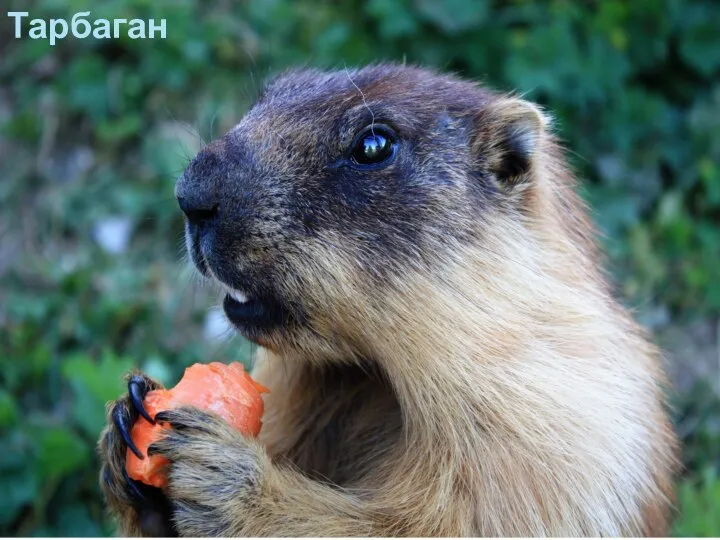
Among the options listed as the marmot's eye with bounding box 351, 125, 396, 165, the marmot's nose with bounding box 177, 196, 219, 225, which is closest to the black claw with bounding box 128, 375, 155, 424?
the marmot's nose with bounding box 177, 196, 219, 225

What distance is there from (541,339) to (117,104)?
4800 mm

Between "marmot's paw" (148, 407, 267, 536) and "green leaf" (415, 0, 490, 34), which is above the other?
"green leaf" (415, 0, 490, 34)

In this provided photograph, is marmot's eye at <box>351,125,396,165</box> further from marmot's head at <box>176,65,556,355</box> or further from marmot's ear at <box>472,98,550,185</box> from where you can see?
marmot's ear at <box>472,98,550,185</box>

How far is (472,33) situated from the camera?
23.5ft

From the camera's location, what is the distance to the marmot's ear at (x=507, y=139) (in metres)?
3.64

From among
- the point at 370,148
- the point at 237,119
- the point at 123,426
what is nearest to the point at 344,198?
the point at 370,148

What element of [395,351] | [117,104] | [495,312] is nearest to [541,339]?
[495,312]

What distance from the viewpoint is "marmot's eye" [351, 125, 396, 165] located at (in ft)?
11.4

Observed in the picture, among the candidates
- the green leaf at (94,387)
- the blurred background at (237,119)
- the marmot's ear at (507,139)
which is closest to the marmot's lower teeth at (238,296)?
the marmot's ear at (507,139)

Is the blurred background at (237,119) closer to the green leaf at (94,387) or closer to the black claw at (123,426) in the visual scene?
the green leaf at (94,387)

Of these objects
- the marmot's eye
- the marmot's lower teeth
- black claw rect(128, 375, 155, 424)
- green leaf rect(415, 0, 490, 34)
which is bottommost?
black claw rect(128, 375, 155, 424)

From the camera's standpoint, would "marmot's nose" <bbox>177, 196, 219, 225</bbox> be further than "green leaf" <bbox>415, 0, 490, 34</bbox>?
No

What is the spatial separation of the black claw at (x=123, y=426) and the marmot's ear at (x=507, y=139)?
1.60m

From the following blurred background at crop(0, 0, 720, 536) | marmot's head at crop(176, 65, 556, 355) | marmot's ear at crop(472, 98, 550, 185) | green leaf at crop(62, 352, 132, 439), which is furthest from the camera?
blurred background at crop(0, 0, 720, 536)
